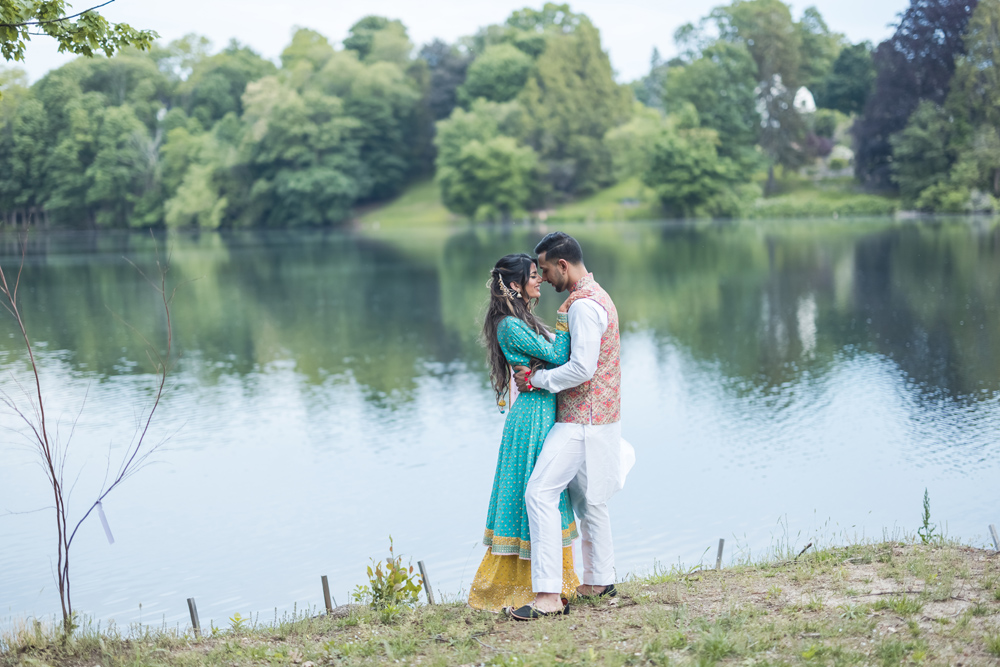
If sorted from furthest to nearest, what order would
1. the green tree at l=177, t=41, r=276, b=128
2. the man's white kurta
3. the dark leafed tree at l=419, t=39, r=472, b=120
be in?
the green tree at l=177, t=41, r=276, b=128 → the dark leafed tree at l=419, t=39, r=472, b=120 → the man's white kurta

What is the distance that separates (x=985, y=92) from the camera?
52.8 meters

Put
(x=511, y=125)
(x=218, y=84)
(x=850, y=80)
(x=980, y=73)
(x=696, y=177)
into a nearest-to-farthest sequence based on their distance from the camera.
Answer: (x=980, y=73), (x=696, y=177), (x=850, y=80), (x=511, y=125), (x=218, y=84)

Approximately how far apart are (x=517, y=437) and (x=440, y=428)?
28.6 ft

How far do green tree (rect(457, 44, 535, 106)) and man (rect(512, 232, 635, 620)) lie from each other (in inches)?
3095

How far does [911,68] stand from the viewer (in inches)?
2217

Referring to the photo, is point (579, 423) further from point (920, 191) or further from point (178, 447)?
point (920, 191)

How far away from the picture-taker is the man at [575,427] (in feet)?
15.1

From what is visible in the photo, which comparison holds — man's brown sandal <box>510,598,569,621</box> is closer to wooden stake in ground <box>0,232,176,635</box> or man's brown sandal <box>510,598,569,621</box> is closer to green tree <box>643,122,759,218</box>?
wooden stake in ground <box>0,232,176,635</box>

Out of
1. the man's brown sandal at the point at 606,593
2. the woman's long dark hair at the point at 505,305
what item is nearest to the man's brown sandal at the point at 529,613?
the man's brown sandal at the point at 606,593

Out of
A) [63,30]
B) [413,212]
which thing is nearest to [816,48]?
[413,212]

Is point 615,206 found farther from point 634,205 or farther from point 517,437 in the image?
point 517,437

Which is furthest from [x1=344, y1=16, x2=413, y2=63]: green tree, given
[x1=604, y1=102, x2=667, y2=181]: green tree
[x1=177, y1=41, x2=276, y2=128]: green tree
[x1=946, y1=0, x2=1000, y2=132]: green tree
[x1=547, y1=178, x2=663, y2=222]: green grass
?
[x1=946, y1=0, x2=1000, y2=132]: green tree

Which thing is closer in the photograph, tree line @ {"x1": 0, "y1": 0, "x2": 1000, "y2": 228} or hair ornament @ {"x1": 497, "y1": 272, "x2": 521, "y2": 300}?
hair ornament @ {"x1": 497, "y1": 272, "x2": 521, "y2": 300}

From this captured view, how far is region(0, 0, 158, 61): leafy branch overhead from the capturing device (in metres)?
5.24
